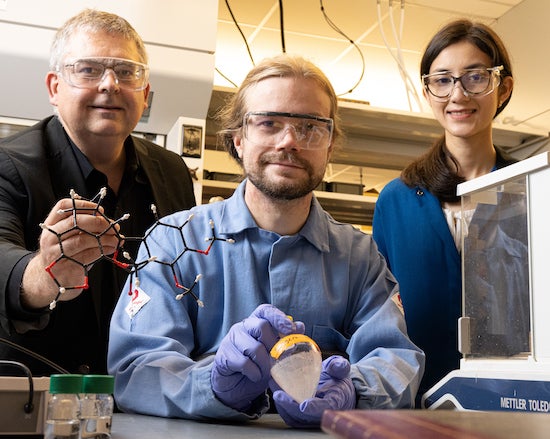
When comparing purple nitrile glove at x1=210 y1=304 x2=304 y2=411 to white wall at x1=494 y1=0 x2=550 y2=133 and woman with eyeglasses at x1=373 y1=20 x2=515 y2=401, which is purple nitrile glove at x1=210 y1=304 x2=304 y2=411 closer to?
woman with eyeglasses at x1=373 y1=20 x2=515 y2=401

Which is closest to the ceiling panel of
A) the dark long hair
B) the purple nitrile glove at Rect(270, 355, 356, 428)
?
the dark long hair

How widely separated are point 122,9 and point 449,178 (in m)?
1.32

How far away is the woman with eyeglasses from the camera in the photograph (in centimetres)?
188

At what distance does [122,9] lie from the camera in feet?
7.72

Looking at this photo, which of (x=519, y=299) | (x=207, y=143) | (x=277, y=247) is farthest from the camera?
(x=207, y=143)

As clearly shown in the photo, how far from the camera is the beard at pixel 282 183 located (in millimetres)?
1536

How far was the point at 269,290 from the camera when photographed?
1.53m

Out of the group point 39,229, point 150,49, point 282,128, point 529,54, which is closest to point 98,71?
point 39,229

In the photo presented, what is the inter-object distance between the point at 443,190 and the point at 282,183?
66cm

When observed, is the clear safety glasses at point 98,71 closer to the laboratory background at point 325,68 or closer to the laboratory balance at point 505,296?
the laboratory background at point 325,68

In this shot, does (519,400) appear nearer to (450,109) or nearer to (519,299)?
(519,299)

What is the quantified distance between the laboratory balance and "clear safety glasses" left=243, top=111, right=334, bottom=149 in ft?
1.32

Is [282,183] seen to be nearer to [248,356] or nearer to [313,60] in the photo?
[248,356]

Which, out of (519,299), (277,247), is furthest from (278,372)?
(519,299)
